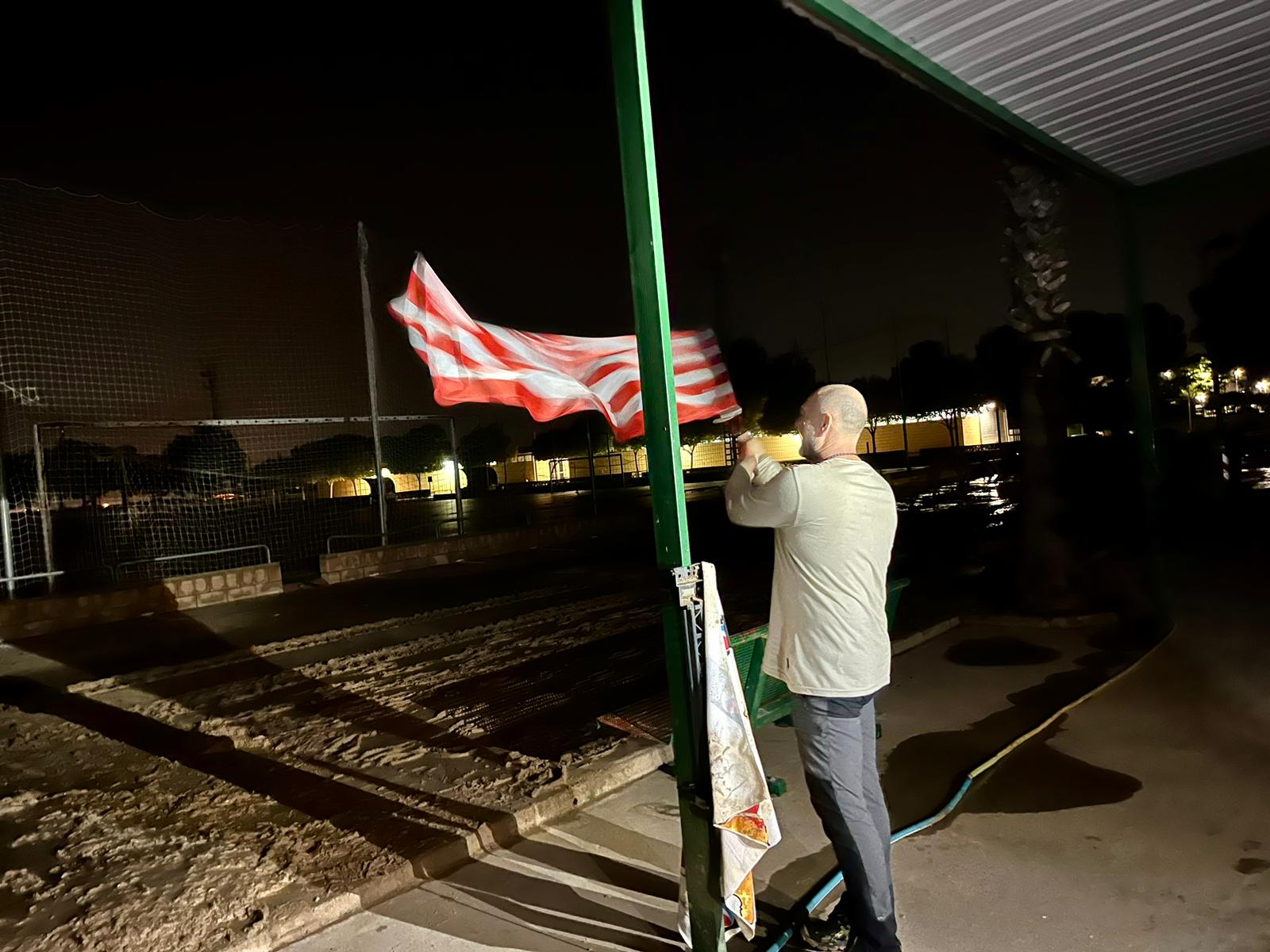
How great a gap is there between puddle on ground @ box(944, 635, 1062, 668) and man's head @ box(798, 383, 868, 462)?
14.2ft

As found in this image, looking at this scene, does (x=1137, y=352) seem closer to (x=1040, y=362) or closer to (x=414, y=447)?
(x=1040, y=362)

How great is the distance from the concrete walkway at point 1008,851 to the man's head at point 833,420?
182 centimetres

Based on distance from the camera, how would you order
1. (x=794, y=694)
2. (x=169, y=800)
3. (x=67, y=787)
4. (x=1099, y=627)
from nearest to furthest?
(x=794, y=694), (x=169, y=800), (x=67, y=787), (x=1099, y=627)

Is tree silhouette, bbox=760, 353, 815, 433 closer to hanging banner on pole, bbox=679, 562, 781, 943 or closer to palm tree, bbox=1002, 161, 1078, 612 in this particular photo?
palm tree, bbox=1002, 161, 1078, 612

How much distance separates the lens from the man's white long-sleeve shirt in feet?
8.80

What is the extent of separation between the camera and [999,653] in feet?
21.9

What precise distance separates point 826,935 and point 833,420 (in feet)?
6.13

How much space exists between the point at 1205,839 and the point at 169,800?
539cm

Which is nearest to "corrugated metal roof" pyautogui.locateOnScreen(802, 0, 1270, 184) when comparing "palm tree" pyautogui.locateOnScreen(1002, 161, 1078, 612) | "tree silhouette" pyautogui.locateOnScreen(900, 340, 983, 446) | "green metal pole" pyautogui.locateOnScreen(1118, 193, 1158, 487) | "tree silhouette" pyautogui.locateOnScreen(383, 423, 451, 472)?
"palm tree" pyautogui.locateOnScreen(1002, 161, 1078, 612)

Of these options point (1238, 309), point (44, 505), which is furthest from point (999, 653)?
point (1238, 309)

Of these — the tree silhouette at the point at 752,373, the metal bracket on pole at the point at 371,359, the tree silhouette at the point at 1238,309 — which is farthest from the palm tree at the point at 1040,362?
the tree silhouette at the point at 752,373

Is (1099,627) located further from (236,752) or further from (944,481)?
(944,481)

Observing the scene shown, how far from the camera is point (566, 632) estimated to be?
347 inches

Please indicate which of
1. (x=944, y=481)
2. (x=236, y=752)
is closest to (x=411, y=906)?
(x=236, y=752)
